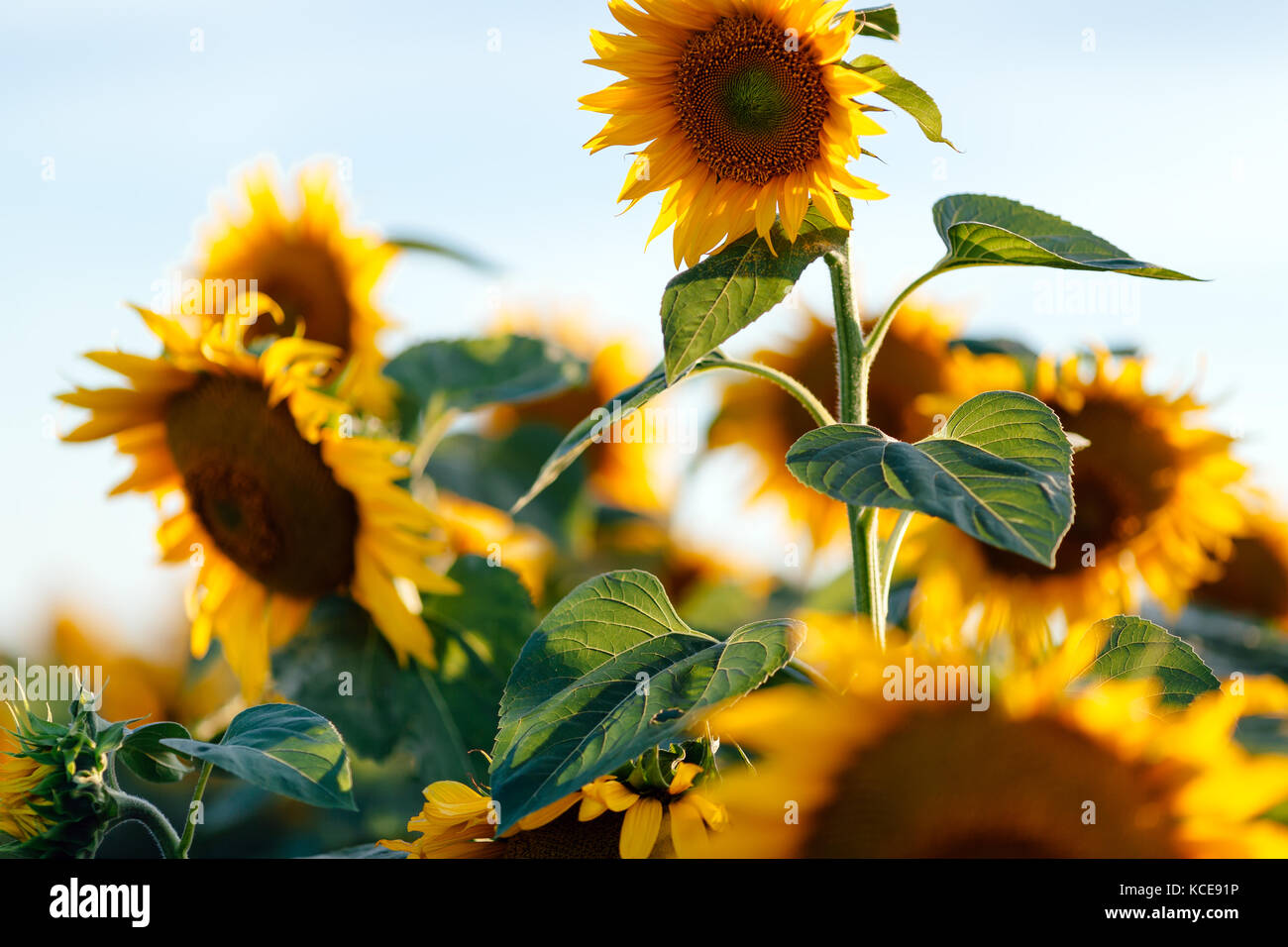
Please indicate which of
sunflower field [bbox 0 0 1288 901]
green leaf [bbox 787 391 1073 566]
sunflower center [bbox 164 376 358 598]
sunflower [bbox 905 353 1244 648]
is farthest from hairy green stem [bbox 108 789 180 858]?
sunflower [bbox 905 353 1244 648]

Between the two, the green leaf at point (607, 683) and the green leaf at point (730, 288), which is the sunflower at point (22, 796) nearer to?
the green leaf at point (607, 683)

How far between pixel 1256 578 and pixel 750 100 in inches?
60.9

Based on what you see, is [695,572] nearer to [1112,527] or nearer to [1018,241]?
[1112,527]

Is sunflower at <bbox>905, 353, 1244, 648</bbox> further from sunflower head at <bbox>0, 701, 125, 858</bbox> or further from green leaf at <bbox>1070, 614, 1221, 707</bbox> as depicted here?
sunflower head at <bbox>0, 701, 125, 858</bbox>

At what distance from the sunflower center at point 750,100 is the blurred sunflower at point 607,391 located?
1676mm

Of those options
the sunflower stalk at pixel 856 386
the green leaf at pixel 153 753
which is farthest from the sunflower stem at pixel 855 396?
the green leaf at pixel 153 753

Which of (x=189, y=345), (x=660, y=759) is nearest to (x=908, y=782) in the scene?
(x=660, y=759)

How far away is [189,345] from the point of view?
56.2 inches

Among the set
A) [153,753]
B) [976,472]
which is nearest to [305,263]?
[153,753]

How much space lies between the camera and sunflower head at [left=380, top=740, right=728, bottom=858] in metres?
0.75

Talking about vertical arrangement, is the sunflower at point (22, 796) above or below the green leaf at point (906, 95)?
below

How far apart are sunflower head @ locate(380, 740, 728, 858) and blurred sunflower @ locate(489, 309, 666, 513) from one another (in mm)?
1775

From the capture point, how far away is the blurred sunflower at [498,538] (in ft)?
6.33
